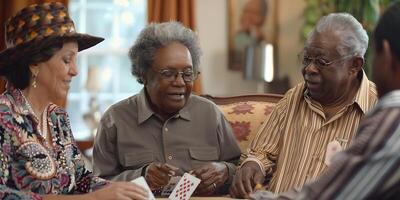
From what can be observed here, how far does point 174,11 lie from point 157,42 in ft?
8.68

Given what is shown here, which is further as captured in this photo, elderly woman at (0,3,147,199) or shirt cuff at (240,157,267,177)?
shirt cuff at (240,157,267,177)

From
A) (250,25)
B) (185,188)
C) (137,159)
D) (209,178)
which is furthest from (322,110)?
(250,25)

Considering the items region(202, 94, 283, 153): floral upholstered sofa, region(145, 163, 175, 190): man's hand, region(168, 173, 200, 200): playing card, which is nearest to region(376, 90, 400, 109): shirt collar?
region(168, 173, 200, 200): playing card

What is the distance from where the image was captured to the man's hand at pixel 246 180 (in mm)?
2594

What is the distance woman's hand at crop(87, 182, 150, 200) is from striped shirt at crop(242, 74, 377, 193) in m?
0.64

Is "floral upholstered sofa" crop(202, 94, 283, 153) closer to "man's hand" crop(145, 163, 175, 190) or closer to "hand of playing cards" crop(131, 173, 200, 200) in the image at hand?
"man's hand" crop(145, 163, 175, 190)

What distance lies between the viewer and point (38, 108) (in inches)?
90.5

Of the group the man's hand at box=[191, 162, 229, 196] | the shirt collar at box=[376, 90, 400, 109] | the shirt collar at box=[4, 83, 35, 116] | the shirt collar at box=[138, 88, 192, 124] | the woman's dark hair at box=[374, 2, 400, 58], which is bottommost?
the man's hand at box=[191, 162, 229, 196]

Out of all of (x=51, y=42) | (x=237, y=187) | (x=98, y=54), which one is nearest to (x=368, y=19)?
(x=98, y=54)

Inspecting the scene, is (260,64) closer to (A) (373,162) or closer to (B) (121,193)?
(B) (121,193)

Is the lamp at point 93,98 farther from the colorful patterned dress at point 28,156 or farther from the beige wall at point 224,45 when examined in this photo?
the colorful patterned dress at point 28,156

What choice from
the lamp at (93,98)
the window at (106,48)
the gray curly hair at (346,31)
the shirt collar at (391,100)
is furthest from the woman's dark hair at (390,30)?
the window at (106,48)

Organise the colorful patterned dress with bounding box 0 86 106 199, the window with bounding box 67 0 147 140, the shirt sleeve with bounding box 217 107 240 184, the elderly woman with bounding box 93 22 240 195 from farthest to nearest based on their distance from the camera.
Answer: the window with bounding box 67 0 147 140 < the shirt sleeve with bounding box 217 107 240 184 < the elderly woman with bounding box 93 22 240 195 < the colorful patterned dress with bounding box 0 86 106 199

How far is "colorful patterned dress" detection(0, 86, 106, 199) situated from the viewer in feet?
6.91
